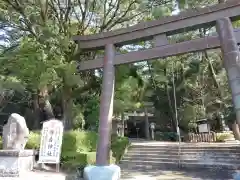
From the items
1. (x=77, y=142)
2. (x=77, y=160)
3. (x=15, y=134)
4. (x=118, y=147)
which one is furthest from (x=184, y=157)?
(x=15, y=134)

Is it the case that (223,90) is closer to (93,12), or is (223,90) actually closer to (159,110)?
(159,110)

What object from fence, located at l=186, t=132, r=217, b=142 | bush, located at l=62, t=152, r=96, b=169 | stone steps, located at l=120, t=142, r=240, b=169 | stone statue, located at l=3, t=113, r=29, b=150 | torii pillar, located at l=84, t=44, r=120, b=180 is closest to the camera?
torii pillar, located at l=84, t=44, r=120, b=180

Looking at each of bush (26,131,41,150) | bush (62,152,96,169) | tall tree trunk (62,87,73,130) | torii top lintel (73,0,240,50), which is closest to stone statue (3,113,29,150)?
bush (26,131,41,150)

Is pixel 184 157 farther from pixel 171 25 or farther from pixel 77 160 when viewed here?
pixel 171 25

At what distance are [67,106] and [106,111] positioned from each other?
477 cm

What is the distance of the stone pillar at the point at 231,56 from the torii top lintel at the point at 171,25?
0.31 m

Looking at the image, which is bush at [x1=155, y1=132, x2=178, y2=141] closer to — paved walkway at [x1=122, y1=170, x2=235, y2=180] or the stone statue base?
paved walkway at [x1=122, y1=170, x2=235, y2=180]

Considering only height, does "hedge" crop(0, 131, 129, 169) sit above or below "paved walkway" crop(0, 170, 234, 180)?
above

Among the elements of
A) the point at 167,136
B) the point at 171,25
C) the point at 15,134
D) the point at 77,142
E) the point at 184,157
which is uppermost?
the point at 171,25

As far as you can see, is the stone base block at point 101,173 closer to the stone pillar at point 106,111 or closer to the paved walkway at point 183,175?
the stone pillar at point 106,111

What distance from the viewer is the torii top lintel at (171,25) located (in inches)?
321

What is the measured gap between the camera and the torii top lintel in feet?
26.8

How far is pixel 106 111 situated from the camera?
8.70 m

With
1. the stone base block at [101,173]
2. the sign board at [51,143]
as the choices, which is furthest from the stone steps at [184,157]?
the stone base block at [101,173]
